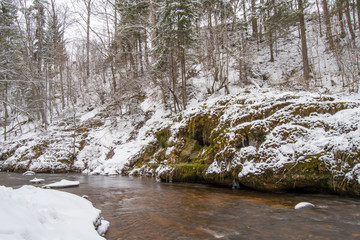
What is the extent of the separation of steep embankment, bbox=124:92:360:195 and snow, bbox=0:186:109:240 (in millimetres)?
4714

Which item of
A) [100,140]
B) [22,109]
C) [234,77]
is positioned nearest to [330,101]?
[22,109]

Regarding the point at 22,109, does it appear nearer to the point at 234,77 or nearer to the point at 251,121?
the point at 251,121

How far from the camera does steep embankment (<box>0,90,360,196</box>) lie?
18.8 ft

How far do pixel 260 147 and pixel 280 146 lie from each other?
0.59m

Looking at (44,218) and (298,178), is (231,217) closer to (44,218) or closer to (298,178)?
(298,178)

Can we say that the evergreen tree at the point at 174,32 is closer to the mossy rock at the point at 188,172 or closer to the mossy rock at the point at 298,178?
the mossy rock at the point at 188,172

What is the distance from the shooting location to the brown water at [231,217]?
3678 mm

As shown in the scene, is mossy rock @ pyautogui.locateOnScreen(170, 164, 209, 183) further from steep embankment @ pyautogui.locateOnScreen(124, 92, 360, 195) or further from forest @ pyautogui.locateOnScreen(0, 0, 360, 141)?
forest @ pyautogui.locateOnScreen(0, 0, 360, 141)

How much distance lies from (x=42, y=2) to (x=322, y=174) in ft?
87.9

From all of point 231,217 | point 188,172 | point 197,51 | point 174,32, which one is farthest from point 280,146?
point 197,51

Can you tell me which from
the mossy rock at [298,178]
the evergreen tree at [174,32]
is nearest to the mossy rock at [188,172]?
the mossy rock at [298,178]

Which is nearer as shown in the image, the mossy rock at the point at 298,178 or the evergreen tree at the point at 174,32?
the mossy rock at the point at 298,178

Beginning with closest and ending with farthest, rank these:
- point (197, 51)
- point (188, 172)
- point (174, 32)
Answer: point (188, 172), point (174, 32), point (197, 51)

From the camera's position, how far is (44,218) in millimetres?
2826
